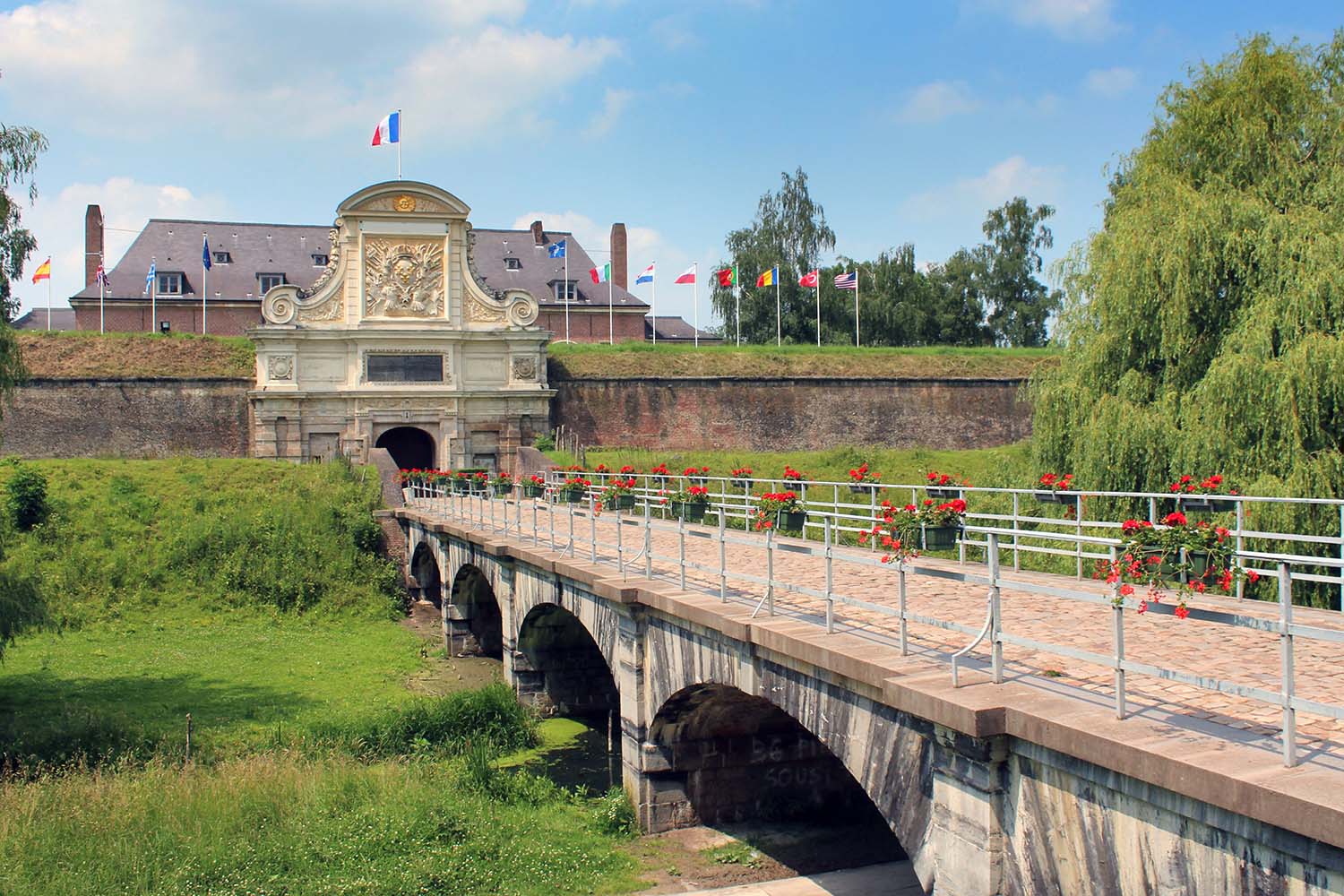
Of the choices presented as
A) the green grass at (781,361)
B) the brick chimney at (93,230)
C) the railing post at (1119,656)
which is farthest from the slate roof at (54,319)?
the railing post at (1119,656)

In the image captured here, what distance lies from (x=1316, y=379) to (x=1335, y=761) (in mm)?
10508

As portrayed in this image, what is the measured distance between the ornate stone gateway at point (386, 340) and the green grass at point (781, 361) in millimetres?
4080

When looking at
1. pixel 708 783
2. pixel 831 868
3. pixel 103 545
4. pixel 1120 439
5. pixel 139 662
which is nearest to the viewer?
pixel 831 868

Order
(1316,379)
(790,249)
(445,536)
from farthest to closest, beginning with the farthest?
(790,249), (445,536), (1316,379)

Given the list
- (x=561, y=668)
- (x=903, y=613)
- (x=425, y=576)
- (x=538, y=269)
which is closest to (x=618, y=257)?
(x=538, y=269)

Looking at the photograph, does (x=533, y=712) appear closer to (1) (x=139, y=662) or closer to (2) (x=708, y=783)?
(2) (x=708, y=783)

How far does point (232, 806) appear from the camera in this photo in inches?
456

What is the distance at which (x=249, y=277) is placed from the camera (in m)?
43.0

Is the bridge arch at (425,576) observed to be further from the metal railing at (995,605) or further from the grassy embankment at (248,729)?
the metal railing at (995,605)

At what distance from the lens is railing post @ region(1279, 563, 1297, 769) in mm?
4273

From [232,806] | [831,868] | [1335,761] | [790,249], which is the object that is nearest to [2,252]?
[232,806]

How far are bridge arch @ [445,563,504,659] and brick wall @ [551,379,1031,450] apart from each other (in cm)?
1659

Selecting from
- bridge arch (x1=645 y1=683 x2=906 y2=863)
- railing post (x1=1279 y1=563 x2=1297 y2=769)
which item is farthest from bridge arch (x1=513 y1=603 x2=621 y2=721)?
railing post (x1=1279 y1=563 x2=1297 y2=769)

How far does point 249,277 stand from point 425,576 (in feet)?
73.6
